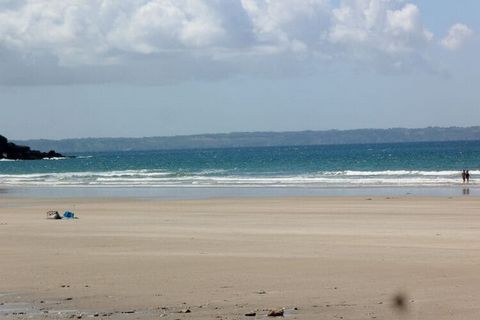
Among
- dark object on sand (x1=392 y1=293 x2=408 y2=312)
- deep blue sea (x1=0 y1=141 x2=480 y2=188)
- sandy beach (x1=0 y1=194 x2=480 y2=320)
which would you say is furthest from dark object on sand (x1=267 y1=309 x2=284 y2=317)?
deep blue sea (x1=0 y1=141 x2=480 y2=188)

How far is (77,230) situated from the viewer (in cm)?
1980

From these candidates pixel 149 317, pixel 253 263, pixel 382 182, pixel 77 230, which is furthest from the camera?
pixel 382 182

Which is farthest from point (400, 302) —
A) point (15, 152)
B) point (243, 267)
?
point (15, 152)

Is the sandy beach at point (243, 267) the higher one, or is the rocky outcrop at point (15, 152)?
the rocky outcrop at point (15, 152)

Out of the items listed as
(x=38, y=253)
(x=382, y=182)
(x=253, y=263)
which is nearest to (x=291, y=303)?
(x=253, y=263)

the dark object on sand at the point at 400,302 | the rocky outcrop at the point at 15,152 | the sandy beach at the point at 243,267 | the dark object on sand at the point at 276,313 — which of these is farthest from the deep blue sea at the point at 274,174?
the rocky outcrop at the point at 15,152

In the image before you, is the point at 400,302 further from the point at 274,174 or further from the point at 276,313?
the point at 274,174

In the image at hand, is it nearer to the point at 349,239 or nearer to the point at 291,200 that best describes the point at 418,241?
the point at 349,239

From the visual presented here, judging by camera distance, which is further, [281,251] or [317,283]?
[281,251]

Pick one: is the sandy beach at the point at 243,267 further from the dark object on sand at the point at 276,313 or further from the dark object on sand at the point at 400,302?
the dark object on sand at the point at 276,313

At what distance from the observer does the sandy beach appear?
9445 mm

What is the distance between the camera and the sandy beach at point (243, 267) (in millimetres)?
9445

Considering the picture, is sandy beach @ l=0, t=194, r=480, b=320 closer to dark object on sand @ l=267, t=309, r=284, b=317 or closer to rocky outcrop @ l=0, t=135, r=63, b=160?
dark object on sand @ l=267, t=309, r=284, b=317

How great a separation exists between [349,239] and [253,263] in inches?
158
